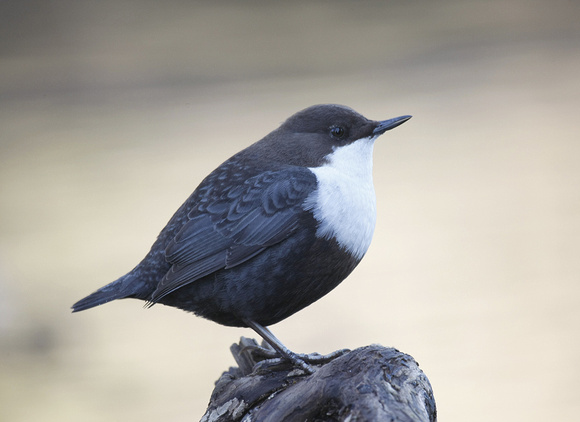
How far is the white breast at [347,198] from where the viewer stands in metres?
2.14

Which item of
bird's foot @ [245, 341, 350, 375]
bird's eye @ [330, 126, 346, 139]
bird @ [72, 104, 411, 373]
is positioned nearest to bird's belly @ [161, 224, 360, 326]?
bird @ [72, 104, 411, 373]

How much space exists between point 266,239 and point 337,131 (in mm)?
490

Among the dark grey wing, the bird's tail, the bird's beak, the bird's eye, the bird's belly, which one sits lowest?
the bird's belly

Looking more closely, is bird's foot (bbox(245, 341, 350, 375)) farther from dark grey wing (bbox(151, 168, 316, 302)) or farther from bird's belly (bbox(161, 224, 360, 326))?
dark grey wing (bbox(151, 168, 316, 302))

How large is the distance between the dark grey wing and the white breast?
0.05 metres

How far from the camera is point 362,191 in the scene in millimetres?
2275

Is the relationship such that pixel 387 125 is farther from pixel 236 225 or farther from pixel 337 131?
pixel 236 225

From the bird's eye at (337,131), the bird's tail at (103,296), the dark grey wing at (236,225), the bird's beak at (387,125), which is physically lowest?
the bird's tail at (103,296)

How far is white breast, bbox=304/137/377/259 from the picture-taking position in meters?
2.14

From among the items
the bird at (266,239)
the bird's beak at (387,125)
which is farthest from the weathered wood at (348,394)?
the bird's beak at (387,125)

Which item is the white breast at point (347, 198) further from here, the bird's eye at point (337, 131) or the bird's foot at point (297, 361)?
the bird's foot at point (297, 361)

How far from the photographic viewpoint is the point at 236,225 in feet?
7.18

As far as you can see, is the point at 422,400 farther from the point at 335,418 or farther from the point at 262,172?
the point at 262,172

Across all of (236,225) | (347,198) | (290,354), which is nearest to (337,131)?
(347,198)
